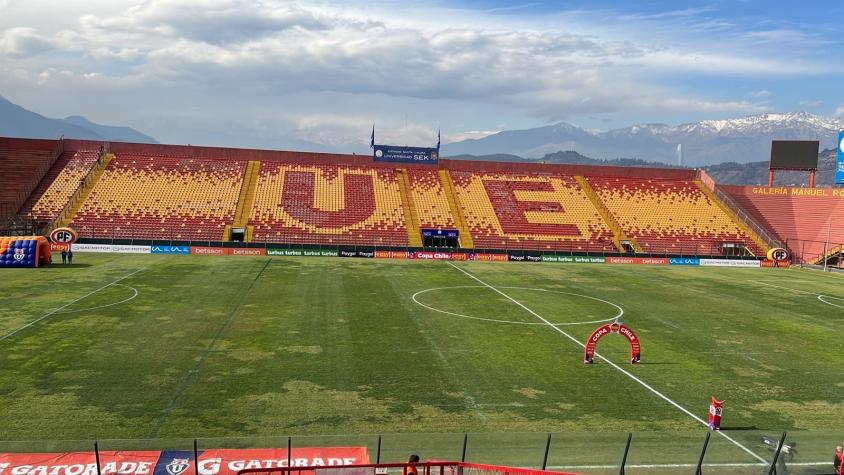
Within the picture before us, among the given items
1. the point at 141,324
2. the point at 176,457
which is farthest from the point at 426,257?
the point at 176,457

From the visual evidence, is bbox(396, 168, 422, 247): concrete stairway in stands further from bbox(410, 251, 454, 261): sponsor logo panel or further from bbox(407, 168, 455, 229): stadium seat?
bbox(410, 251, 454, 261): sponsor logo panel

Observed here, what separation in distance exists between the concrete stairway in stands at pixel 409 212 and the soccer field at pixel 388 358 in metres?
23.3

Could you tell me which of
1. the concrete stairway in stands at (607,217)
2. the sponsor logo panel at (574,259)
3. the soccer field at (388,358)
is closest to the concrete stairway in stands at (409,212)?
the sponsor logo panel at (574,259)

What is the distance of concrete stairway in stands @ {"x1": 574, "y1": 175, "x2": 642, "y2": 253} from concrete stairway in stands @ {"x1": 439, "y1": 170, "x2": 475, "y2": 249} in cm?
1655

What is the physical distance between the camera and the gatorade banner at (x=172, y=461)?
517 inches

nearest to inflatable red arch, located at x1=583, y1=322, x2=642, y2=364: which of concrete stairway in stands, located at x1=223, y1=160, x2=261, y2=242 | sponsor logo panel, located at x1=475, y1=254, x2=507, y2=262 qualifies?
sponsor logo panel, located at x1=475, y1=254, x2=507, y2=262

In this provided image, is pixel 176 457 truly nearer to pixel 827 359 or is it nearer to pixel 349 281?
pixel 827 359

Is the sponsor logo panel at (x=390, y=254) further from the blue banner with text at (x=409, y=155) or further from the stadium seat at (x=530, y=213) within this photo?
the blue banner with text at (x=409, y=155)

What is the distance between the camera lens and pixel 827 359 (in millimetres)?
25672

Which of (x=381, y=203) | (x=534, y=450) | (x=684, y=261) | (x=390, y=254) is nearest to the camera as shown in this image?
(x=534, y=450)

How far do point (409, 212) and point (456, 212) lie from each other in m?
5.52

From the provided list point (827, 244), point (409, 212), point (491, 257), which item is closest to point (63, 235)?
point (409, 212)

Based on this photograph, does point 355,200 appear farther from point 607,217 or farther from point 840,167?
point 840,167

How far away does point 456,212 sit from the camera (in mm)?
71250
